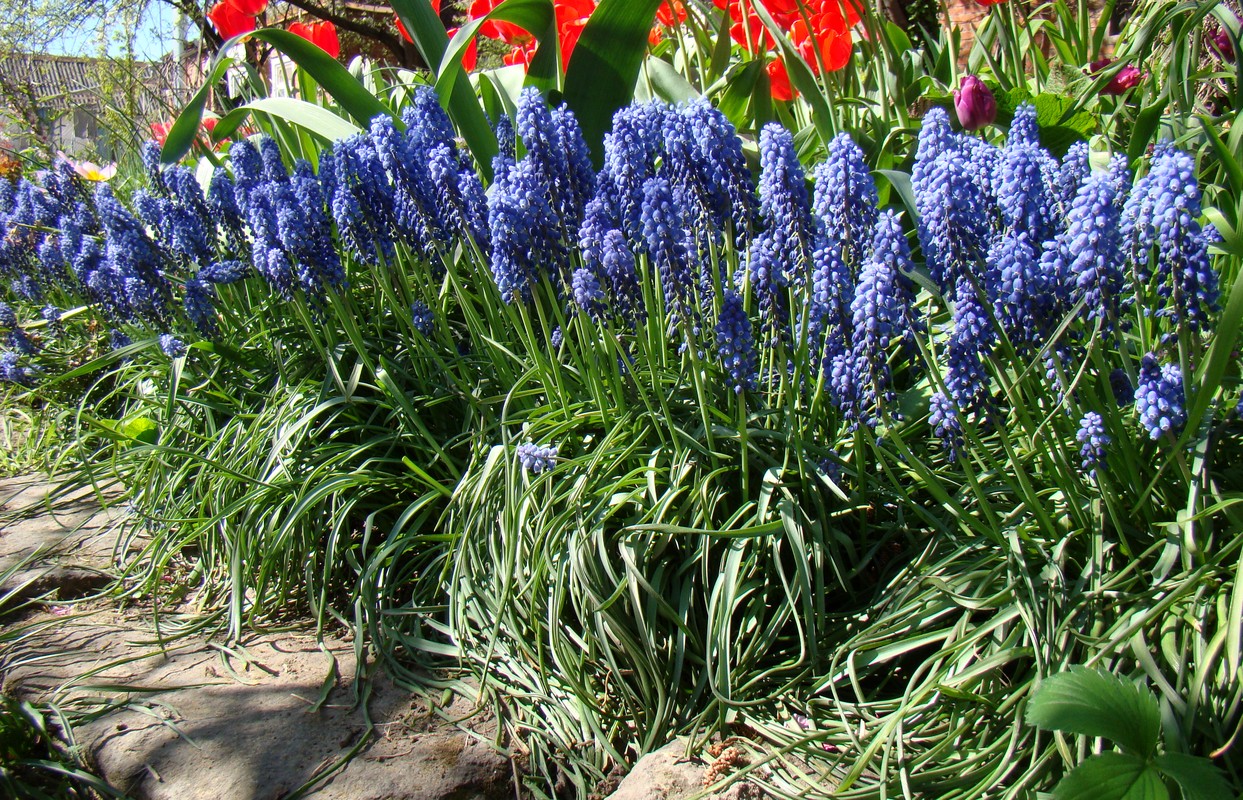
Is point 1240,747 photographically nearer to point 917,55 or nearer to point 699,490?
point 699,490

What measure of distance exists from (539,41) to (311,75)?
2.39 ft

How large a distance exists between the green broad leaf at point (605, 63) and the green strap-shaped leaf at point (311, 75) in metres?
→ 0.64

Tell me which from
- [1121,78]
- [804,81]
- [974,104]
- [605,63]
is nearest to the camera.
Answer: [974,104]

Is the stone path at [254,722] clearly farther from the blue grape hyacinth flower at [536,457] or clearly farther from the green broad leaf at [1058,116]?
the green broad leaf at [1058,116]

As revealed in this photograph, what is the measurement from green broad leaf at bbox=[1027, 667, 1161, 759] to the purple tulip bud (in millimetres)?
1392

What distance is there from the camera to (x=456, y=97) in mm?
2758

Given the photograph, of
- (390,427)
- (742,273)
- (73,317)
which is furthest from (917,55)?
(73,317)

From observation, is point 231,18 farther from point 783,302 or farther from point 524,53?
point 783,302

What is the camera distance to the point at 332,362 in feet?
8.38

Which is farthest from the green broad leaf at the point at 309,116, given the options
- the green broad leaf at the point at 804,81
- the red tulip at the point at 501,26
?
the green broad leaf at the point at 804,81

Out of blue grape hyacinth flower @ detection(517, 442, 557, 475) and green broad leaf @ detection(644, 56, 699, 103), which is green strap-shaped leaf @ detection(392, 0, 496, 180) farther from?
blue grape hyacinth flower @ detection(517, 442, 557, 475)

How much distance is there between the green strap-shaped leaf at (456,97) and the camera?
277 cm

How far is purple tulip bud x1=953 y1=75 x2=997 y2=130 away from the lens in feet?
7.08

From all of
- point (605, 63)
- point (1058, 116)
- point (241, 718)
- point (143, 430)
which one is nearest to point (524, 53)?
point (605, 63)
